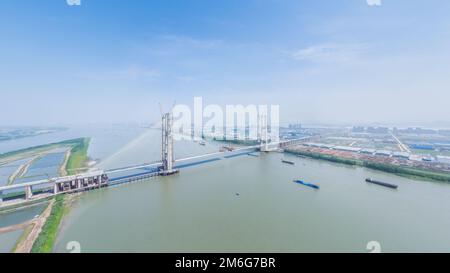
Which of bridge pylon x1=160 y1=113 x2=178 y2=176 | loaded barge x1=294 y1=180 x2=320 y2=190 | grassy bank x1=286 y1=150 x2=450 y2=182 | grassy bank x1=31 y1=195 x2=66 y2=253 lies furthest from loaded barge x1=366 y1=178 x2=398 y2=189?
grassy bank x1=31 y1=195 x2=66 y2=253

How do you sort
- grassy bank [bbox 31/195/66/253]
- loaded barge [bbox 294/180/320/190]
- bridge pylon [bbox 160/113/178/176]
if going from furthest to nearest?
bridge pylon [bbox 160/113/178/176]
loaded barge [bbox 294/180/320/190]
grassy bank [bbox 31/195/66/253]

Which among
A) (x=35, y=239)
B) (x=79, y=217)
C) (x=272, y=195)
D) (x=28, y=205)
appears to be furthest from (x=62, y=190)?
(x=272, y=195)

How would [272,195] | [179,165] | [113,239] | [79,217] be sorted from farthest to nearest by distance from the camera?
1. [179,165]
2. [272,195]
3. [79,217]
4. [113,239]

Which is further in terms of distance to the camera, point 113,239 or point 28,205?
point 28,205

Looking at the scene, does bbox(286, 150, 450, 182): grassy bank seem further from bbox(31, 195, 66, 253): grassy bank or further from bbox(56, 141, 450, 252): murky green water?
bbox(31, 195, 66, 253): grassy bank

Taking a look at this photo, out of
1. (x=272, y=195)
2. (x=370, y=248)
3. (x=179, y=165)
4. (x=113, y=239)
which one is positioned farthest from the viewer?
(x=179, y=165)
